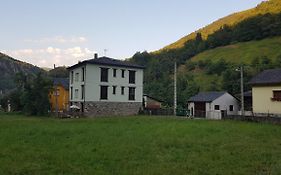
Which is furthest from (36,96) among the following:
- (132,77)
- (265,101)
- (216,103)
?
(265,101)

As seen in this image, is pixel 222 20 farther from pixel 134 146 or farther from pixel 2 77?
pixel 134 146

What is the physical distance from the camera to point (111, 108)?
4616 cm

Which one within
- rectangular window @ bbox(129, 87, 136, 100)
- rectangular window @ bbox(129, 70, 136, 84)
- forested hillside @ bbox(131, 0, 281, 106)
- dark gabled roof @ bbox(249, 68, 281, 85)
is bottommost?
rectangular window @ bbox(129, 87, 136, 100)

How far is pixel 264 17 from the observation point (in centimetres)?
11144

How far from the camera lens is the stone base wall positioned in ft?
146

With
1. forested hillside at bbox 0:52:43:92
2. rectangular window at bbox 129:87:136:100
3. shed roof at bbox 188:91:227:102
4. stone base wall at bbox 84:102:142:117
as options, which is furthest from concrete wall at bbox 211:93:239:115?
forested hillside at bbox 0:52:43:92

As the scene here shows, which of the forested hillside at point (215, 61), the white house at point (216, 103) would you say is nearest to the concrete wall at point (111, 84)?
the white house at point (216, 103)

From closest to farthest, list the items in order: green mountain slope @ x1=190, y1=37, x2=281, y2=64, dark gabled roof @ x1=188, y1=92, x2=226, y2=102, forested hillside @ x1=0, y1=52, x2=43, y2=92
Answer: dark gabled roof @ x1=188, y1=92, x2=226, y2=102 < green mountain slope @ x1=190, y1=37, x2=281, y2=64 < forested hillside @ x1=0, y1=52, x2=43, y2=92

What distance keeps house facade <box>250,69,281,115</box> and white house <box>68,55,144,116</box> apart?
1764 cm

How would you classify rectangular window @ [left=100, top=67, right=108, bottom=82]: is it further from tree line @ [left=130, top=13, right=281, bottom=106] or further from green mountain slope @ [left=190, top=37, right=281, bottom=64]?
green mountain slope @ [left=190, top=37, right=281, bottom=64]

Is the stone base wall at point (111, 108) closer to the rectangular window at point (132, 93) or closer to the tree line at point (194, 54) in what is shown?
the rectangular window at point (132, 93)

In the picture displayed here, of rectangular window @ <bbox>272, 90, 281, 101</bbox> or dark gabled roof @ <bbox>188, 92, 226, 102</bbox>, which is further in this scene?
dark gabled roof @ <bbox>188, 92, 226, 102</bbox>

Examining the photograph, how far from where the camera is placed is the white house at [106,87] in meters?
44.7

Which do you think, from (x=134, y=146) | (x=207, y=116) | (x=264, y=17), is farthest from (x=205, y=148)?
(x=264, y=17)
